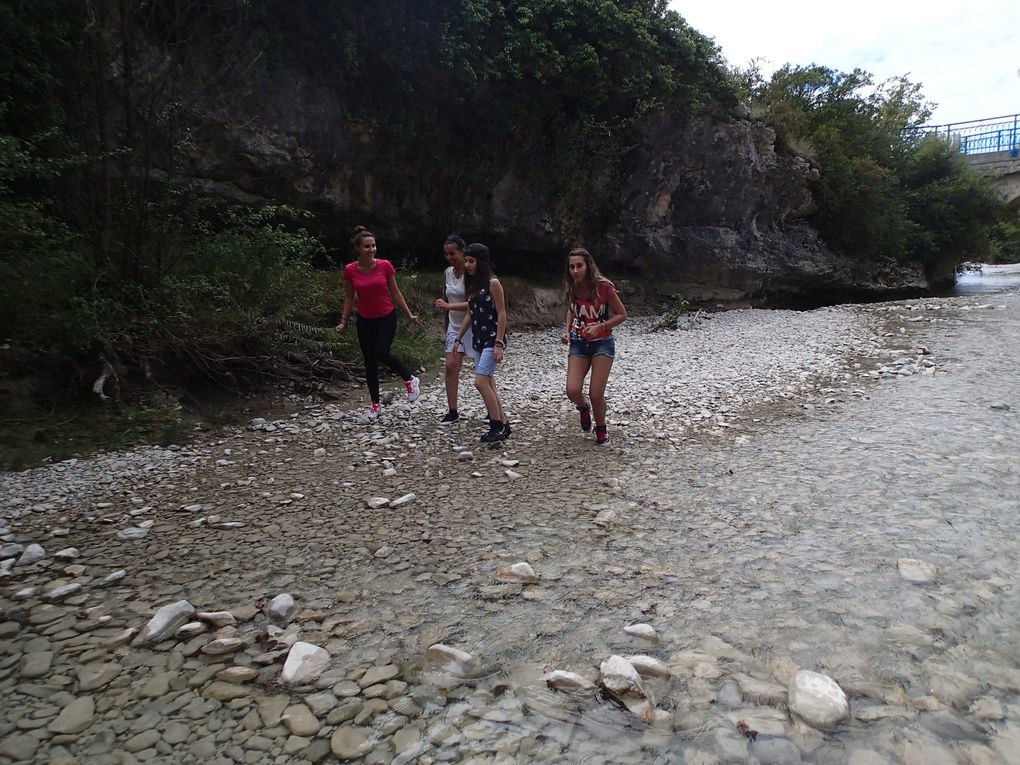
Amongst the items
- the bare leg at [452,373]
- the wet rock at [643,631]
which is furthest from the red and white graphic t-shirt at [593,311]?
the wet rock at [643,631]

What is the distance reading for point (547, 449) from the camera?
19.0ft

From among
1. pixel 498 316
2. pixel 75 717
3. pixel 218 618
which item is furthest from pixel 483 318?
pixel 75 717

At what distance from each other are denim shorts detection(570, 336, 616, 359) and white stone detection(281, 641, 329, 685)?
3865mm

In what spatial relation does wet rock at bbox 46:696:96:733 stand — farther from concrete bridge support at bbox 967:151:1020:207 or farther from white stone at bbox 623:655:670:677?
concrete bridge support at bbox 967:151:1020:207

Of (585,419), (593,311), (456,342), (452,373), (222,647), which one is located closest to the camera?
(222,647)

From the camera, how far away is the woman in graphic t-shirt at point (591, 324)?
547cm

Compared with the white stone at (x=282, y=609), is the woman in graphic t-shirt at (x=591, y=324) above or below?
above

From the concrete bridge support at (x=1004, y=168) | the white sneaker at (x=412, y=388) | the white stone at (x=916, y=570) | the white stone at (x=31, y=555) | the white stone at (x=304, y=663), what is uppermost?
the concrete bridge support at (x=1004, y=168)

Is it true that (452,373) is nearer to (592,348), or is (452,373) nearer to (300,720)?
(592,348)

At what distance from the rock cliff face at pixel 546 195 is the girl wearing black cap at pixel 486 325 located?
24.7 ft

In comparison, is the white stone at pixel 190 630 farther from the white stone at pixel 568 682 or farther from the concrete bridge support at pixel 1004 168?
the concrete bridge support at pixel 1004 168

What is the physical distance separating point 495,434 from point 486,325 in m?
1.19

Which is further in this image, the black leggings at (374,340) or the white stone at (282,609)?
the black leggings at (374,340)

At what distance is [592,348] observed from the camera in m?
5.72
